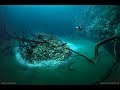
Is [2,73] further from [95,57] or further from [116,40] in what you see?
[116,40]

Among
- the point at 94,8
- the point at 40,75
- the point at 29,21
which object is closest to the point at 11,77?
A: the point at 40,75

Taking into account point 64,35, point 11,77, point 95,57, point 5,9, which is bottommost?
point 11,77

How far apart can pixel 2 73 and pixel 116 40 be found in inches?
40.5

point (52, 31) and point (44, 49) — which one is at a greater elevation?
point (52, 31)

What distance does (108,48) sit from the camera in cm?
266

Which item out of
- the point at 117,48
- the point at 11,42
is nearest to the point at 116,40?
the point at 117,48

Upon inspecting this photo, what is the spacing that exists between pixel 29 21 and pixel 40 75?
478 millimetres

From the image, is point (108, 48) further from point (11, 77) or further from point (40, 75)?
point (11, 77)

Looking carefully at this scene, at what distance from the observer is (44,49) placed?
269cm

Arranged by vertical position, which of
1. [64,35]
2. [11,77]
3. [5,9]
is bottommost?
[11,77]

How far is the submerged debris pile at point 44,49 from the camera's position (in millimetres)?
2672

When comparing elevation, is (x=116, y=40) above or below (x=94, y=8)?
below

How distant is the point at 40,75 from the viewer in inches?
105

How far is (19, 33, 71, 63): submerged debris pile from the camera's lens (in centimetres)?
267
